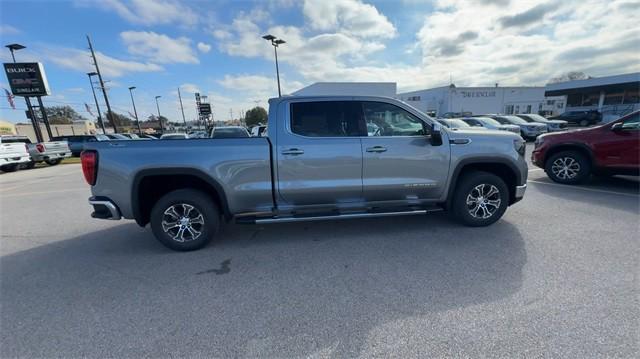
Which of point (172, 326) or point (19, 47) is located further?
point (19, 47)

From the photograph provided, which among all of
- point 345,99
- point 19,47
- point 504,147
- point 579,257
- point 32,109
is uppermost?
point 19,47

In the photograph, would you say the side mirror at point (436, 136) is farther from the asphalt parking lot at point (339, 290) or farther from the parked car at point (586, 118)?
the parked car at point (586, 118)

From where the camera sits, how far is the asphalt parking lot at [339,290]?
2059mm

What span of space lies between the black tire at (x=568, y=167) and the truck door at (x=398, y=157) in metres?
4.58

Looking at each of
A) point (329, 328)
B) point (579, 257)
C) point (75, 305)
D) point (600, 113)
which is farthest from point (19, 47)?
point (600, 113)

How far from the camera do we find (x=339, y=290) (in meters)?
2.69

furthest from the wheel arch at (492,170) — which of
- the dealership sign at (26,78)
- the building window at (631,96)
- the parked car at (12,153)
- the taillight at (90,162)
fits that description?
the building window at (631,96)

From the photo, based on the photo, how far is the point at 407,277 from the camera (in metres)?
2.88

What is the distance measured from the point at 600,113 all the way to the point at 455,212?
3805 cm

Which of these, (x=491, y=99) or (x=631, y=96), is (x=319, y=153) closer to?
(x=631, y=96)

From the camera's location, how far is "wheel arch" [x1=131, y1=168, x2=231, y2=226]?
133 inches

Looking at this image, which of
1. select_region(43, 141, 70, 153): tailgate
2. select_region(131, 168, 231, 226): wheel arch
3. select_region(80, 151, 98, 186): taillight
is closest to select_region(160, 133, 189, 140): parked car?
select_region(131, 168, 231, 226): wheel arch

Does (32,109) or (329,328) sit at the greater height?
(32,109)

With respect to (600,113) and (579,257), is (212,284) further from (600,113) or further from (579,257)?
(600,113)
